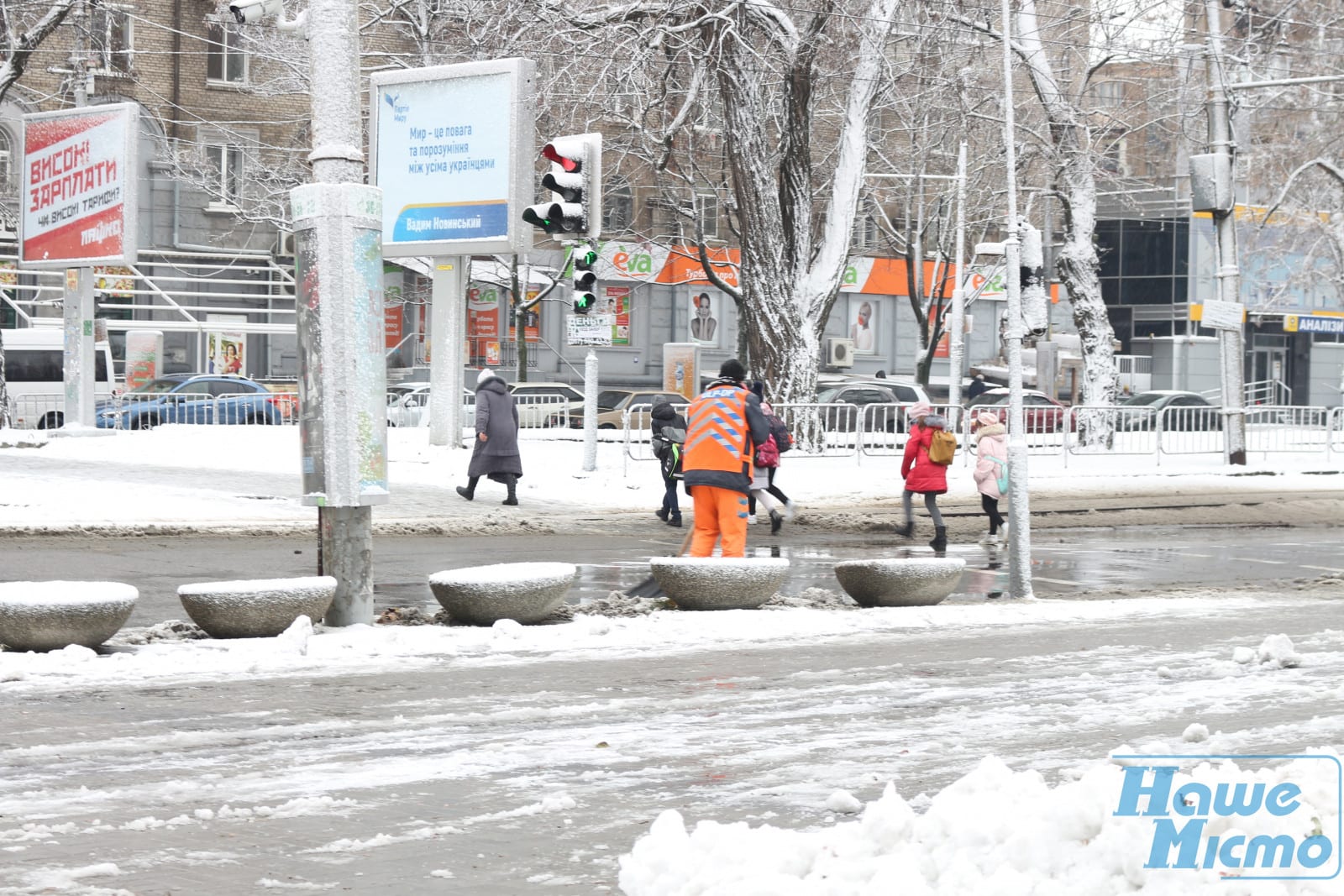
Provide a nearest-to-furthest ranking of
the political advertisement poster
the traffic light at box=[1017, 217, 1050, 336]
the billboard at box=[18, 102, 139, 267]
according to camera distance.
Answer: the traffic light at box=[1017, 217, 1050, 336]
the billboard at box=[18, 102, 139, 267]
the political advertisement poster

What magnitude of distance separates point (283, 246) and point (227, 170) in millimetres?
2585

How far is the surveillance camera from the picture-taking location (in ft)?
39.9

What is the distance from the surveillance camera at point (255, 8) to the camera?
12.2 m

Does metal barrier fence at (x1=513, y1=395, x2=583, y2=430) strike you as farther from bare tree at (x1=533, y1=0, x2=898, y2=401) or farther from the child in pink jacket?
the child in pink jacket

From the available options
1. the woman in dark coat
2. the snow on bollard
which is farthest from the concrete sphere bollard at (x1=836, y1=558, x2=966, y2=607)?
the woman in dark coat

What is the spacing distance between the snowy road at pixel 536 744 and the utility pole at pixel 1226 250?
62.5 feet

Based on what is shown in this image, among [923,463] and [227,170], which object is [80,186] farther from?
[227,170]

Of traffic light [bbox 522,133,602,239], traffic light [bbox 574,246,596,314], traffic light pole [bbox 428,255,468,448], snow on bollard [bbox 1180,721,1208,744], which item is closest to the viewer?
snow on bollard [bbox 1180,721,1208,744]

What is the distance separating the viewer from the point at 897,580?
1187 centimetres

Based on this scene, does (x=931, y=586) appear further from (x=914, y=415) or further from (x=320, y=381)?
(x=914, y=415)

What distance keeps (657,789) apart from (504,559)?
9.42 meters

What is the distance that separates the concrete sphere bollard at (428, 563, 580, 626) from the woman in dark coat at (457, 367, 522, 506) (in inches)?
354

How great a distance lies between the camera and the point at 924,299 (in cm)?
5566

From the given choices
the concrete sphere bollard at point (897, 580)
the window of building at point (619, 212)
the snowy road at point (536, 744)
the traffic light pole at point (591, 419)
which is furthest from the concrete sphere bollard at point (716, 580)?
the window of building at point (619, 212)
